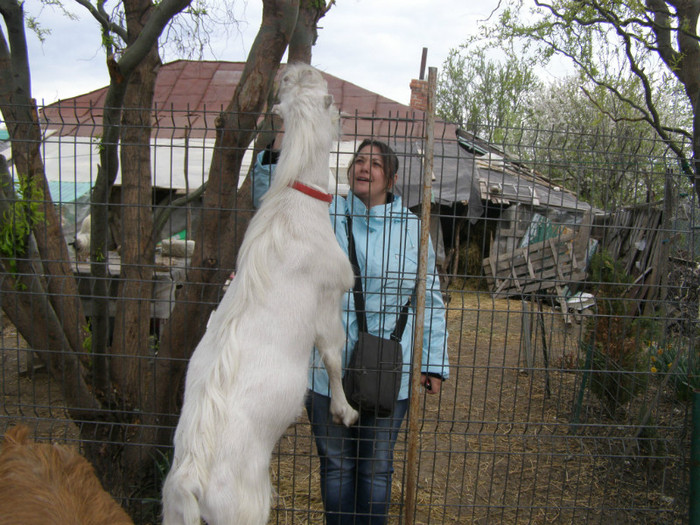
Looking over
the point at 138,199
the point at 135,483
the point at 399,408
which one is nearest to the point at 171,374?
the point at 135,483

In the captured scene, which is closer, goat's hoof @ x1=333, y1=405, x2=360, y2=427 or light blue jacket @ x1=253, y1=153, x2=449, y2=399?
goat's hoof @ x1=333, y1=405, x2=360, y2=427

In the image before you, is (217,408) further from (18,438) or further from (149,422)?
(149,422)

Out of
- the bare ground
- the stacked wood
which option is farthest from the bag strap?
the stacked wood

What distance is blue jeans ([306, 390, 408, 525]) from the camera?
3092mm

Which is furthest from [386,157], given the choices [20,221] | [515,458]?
[515,458]

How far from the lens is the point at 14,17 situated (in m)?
3.54

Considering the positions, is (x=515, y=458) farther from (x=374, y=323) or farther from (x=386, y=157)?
(x=386, y=157)

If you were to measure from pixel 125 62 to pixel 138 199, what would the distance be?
93 cm

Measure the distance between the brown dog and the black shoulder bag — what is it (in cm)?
125

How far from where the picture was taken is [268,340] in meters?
2.29

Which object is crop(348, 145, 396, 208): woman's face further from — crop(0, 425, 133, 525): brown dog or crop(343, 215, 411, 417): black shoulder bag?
crop(0, 425, 133, 525): brown dog

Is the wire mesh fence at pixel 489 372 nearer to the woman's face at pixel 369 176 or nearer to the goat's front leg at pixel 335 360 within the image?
the woman's face at pixel 369 176

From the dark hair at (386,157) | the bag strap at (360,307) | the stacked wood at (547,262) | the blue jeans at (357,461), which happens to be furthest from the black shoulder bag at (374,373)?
the stacked wood at (547,262)

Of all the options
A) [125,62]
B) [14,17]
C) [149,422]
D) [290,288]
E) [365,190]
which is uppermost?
[14,17]
